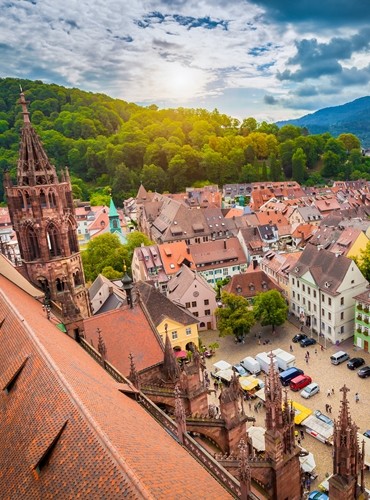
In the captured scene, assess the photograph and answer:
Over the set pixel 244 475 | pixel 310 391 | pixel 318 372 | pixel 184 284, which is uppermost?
pixel 244 475

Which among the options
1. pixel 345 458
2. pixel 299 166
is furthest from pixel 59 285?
pixel 299 166

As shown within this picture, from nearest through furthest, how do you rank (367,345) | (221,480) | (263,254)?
(221,480) → (367,345) → (263,254)

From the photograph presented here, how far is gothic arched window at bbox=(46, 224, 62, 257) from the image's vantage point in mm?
29219

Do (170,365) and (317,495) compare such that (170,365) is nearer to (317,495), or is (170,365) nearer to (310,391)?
(317,495)

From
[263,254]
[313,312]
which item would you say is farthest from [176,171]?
[313,312]

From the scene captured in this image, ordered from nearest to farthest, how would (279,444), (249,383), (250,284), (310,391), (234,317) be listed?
(279,444), (310,391), (249,383), (234,317), (250,284)

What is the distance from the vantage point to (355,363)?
44125 millimetres

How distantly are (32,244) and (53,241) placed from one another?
1.38 meters

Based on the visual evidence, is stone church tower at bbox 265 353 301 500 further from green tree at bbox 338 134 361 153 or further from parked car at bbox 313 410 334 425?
green tree at bbox 338 134 361 153

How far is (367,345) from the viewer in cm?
4753

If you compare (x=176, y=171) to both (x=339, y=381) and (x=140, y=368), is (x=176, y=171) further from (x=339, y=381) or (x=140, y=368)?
(x=140, y=368)

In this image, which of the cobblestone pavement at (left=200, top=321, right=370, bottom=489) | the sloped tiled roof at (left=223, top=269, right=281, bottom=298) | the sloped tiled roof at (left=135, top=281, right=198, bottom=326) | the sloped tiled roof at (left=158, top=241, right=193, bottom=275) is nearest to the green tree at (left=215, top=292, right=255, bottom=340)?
the cobblestone pavement at (left=200, top=321, right=370, bottom=489)

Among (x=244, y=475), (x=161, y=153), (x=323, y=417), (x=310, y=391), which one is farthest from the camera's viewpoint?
(x=161, y=153)

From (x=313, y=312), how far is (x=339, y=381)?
12253 millimetres
